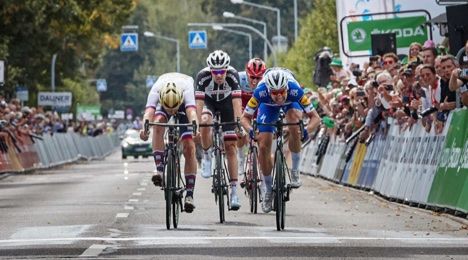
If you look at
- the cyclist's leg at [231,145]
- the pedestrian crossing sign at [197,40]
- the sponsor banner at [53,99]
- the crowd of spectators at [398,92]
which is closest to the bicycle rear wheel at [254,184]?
the cyclist's leg at [231,145]

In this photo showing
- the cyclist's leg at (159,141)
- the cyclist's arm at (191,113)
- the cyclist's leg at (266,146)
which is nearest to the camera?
the cyclist's arm at (191,113)

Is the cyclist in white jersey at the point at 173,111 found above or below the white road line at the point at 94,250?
above

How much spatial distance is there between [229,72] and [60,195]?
8419 mm

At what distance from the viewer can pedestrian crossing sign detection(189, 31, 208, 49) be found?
315 feet

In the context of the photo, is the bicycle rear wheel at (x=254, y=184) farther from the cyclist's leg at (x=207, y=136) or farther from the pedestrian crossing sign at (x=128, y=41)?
the pedestrian crossing sign at (x=128, y=41)

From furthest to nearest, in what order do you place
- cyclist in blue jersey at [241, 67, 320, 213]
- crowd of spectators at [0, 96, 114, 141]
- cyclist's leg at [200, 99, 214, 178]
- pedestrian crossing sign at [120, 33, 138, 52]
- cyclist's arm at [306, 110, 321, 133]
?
pedestrian crossing sign at [120, 33, 138, 52] → crowd of spectators at [0, 96, 114, 141] → cyclist's leg at [200, 99, 214, 178] → cyclist's arm at [306, 110, 321, 133] → cyclist in blue jersey at [241, 67, 320, 213]

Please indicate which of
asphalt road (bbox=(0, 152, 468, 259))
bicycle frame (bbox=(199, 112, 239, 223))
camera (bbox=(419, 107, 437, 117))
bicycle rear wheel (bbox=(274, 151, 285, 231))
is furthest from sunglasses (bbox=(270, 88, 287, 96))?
camera (bbox=(419, 107, 437, 117))

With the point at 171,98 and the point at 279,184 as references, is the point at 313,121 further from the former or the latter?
the point at 171,98

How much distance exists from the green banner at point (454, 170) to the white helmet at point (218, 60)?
9.19ft

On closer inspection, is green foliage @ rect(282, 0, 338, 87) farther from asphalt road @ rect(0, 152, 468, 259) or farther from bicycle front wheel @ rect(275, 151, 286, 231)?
bicycle front wheel @ rect(275, 151, 286, 231)

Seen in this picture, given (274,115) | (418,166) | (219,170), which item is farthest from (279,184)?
(418,166)

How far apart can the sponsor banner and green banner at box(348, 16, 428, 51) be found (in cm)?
3780

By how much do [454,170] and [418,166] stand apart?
2.41 meters

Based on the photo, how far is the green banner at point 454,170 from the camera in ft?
65.8
